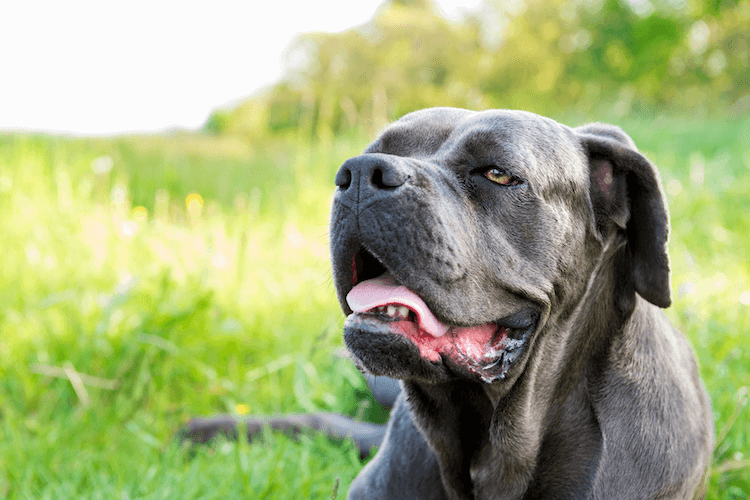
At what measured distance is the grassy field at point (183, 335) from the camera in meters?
2.65

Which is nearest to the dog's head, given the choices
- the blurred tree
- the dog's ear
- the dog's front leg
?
the dog's ear

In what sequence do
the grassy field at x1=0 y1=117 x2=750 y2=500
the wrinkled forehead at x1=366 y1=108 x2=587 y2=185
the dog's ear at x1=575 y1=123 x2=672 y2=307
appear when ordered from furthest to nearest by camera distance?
the grassy field at x1=0 y1=117 x2=750 y2=500 → the dog's ear at x1=575 y1=123 x2=672 y2=307 → the wrinkled forehead at x1=366 y1=108 x2=587 y2=185

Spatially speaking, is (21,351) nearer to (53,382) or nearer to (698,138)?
(53,382)

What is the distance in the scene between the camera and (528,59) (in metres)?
16.4

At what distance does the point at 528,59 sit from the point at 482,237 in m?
15.9

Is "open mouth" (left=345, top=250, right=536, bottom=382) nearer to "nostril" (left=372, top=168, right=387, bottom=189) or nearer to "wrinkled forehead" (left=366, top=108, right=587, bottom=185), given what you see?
"nostril" (left=372, top=168, right=387, bottom=189)

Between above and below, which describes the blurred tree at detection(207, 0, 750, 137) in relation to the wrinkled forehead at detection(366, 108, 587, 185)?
above

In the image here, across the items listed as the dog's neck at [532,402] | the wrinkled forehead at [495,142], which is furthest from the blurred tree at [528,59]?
the dog's neck at [532,402]

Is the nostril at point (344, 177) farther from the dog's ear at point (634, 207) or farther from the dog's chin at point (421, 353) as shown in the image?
the dog's ear at point (634, 207)

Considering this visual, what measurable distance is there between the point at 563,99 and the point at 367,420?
16.8m

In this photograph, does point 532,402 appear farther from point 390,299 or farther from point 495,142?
point 495,142

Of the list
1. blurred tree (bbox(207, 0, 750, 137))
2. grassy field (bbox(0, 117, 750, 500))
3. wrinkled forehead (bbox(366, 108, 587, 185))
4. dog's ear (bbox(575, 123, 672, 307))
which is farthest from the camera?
blurred tree (bbox(207, 0, 750, 137))

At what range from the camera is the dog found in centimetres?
168

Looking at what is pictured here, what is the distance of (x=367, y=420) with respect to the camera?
3.25 metres
